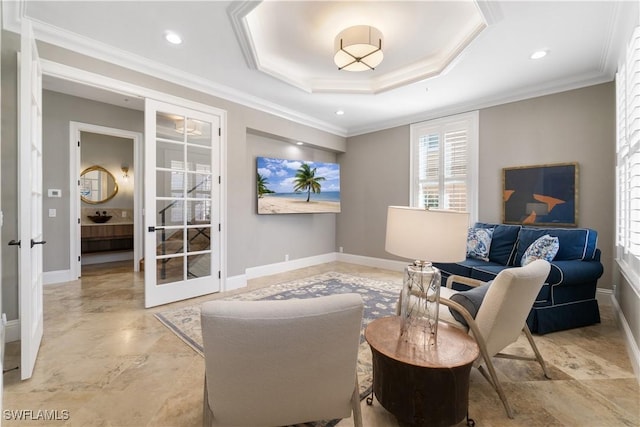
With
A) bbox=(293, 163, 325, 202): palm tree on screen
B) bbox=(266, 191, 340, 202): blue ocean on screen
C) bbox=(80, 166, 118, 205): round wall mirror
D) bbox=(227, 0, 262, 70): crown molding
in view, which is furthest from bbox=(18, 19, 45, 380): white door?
bbox=(80, 166, 118, 205): round wall mirror

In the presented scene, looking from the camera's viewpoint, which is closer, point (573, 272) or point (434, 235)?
point (434, 235)

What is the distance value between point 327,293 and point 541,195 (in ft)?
10.1

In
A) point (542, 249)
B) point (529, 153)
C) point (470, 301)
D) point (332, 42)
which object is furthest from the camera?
point (529, 153)

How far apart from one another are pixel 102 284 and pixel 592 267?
19.7 ft

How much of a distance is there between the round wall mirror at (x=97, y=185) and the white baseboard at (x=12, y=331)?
4.24m

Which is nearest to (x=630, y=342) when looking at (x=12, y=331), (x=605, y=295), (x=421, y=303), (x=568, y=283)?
(x=568, y=283)

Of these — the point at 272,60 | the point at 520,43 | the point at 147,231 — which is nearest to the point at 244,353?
the point at 147,231

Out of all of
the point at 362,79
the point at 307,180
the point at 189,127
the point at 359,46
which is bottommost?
the point at 307,180

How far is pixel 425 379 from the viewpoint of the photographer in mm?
1352

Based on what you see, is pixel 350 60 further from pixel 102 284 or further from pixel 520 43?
pixel 102 284

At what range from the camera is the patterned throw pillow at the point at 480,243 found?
3531 millimetres

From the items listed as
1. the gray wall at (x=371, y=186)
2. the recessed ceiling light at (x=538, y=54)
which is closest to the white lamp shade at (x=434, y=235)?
the recessed ceiling light at (x=538, y=54)

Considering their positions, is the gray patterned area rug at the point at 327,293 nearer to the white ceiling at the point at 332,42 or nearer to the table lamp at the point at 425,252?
the table lamp at the point at 425,252

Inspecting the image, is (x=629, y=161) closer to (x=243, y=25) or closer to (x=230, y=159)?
(x=243, y=25)
